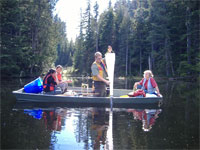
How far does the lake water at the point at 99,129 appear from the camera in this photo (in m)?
5.49

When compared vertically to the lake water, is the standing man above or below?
above

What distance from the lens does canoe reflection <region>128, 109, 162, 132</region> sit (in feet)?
23.7

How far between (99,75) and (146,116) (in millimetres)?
2813

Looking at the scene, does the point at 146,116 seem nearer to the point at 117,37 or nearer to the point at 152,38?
the point at 152,38

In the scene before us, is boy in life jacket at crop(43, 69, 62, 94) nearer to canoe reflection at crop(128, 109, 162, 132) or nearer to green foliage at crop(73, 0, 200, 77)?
canoe reflection at crop(128, 109, 162, 132)

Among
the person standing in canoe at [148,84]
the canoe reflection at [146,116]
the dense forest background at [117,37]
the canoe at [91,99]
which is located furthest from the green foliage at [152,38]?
the canoe reflection at [146,116]

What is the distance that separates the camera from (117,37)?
155ft

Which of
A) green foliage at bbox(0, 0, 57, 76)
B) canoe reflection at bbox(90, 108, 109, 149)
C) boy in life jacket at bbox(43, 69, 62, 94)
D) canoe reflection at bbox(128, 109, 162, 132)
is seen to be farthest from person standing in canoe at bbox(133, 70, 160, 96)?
green foliage at bbox(0, 0, 57, 76)

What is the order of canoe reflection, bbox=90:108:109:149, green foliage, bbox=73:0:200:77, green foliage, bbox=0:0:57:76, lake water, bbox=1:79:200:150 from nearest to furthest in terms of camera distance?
lake water, bbox=1:79:200:150 → canoe reflection, bbox=90:108:109:149 → green foliage, bbox=0:0:57:76 → green foliage, bbox=73:0:200:77

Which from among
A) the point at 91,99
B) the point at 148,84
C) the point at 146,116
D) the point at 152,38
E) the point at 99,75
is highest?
the point at 152,38

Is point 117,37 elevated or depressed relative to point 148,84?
elevated

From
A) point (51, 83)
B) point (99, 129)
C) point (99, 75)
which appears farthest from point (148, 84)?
point (99, 129)

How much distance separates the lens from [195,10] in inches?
1206

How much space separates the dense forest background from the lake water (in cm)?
2059
